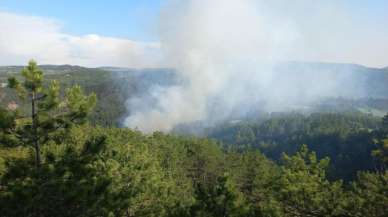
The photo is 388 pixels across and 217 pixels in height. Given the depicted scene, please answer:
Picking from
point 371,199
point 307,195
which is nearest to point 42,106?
point 307,195

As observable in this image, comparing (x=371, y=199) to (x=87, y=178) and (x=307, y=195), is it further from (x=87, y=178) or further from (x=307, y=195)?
(x=87, y=178)

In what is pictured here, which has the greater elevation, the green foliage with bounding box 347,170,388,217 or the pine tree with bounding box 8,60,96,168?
the pine tree with bounding box 8,60,96,168

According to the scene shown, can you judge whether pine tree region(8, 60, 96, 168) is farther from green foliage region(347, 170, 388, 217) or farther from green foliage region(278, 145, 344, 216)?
green foliage region(347, 170, 388, 217)

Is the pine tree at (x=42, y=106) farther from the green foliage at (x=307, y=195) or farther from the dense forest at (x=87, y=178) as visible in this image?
the green foliage at (x=307, y=195)

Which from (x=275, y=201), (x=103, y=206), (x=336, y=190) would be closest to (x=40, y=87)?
(x=103, y=206)

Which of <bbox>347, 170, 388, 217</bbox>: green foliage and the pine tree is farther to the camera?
the pine tree

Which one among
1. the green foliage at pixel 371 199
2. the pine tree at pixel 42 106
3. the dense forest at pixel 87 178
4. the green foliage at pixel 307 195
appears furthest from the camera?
the pine tree at pixel 42 106

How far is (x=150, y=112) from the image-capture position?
182 metres

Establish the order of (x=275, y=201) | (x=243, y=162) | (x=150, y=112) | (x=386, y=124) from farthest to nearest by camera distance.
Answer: (x=150, y=112) → (x=386, y=124) → (x=243, y=162) → (x=275, y=201)

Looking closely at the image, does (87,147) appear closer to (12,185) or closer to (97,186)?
(97,186)

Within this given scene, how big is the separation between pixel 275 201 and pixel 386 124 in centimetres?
12836

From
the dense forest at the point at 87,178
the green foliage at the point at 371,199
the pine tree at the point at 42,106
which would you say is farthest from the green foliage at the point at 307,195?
the pine tree at the point at 42,106

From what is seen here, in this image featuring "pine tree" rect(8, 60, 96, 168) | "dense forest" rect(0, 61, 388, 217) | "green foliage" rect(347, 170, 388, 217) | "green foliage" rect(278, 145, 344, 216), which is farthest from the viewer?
"pine tree" rect(8, 60, 96, 168)

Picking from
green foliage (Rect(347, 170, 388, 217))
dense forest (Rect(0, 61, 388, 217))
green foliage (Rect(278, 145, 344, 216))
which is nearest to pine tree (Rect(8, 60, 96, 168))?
dense forest (Rect(0, 61, 388, 217))
